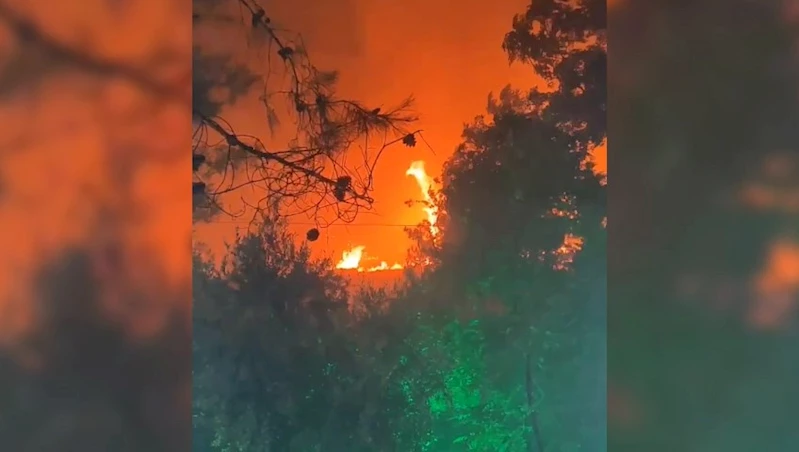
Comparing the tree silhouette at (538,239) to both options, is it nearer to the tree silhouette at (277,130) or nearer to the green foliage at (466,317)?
the green foliage at (466,317)

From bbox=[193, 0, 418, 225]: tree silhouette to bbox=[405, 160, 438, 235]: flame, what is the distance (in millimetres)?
72

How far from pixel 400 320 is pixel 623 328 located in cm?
54

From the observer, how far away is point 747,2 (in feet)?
4.68

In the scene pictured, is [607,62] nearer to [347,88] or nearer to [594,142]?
[594,142]

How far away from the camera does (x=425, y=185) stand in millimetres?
1376

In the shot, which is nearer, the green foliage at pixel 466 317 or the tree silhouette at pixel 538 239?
the green foliage at pixel 466 317

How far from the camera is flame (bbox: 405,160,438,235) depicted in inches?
53.9

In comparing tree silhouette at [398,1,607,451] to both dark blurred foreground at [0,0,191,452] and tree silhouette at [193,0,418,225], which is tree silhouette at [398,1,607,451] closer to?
tree silhouette at [193,0,418,225]

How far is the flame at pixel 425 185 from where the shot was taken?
137 centimetres

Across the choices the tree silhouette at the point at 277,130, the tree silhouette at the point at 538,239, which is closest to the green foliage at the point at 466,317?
the tree silhouette at the point at 538,239

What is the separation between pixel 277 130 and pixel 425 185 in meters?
0.33

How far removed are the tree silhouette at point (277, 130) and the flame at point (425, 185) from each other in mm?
72

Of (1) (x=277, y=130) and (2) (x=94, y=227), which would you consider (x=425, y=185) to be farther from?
(2) (x=94, y=227)

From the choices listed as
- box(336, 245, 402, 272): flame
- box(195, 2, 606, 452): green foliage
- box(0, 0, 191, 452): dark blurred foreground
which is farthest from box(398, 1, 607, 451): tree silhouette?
box(0, 0, 191, 452): dark blurred foreground
